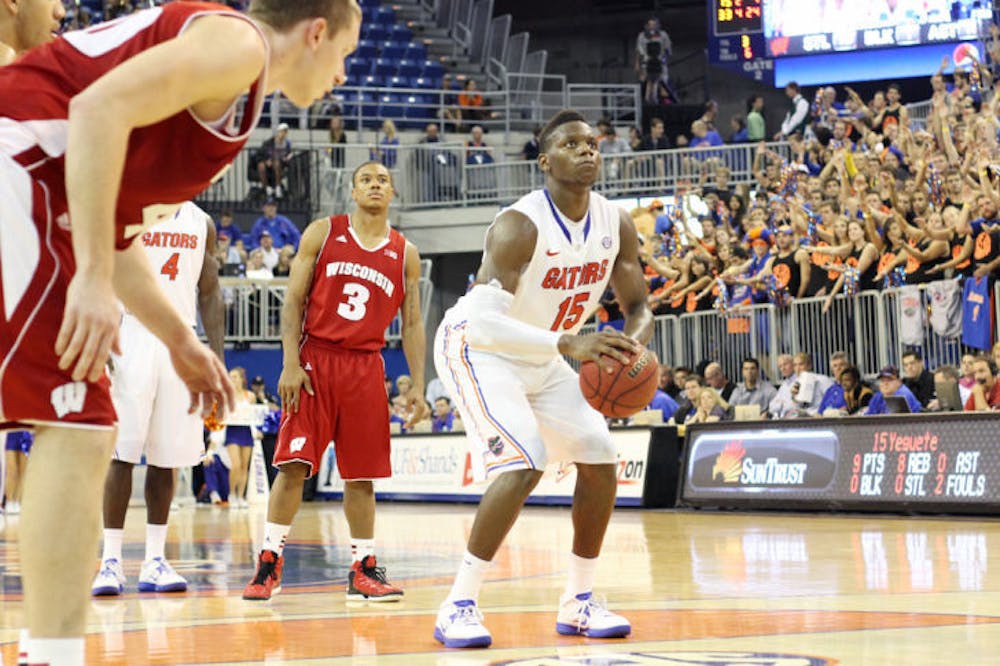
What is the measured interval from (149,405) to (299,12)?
5007mm

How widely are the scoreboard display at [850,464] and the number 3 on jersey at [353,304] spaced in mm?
6536

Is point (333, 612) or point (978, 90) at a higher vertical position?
point (978, 90)

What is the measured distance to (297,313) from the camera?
8.01 metres

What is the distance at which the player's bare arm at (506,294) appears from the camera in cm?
565

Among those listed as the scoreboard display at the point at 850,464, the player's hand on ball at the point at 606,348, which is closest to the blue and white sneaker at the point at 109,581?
the player's hand on ball at the point at 606,348

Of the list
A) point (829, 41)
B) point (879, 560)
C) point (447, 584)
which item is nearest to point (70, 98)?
point (447, 584)

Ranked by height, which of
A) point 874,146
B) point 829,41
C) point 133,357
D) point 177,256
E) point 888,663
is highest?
A: point 829,41

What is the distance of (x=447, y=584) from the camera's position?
8.35 m

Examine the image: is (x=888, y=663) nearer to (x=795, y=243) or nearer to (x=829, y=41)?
(x=795, y=243)

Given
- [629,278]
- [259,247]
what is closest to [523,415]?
[629,278]

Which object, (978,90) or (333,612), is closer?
(333,612)

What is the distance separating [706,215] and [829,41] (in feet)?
24.5

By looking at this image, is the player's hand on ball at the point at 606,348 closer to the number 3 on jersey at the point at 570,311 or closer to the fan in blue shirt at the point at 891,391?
the number 3 on jersey at the point at 570,311

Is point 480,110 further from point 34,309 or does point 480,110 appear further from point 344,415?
point 34,309
